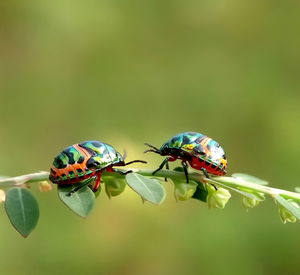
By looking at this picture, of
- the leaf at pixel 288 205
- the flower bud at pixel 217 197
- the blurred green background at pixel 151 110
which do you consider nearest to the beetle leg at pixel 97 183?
the flower bud at pixel 217 197

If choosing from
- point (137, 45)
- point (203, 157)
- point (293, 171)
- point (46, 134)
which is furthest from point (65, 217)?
point (203, 157)

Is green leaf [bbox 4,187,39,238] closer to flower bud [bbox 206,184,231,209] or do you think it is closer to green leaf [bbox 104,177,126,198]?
green leaf [bbox 104,177,126,198]

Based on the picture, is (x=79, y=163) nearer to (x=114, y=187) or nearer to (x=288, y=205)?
(x=114, y=187)

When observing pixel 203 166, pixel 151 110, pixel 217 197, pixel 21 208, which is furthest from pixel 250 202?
pixel 151 110

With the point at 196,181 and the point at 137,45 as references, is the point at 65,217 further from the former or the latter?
the point at 196,181

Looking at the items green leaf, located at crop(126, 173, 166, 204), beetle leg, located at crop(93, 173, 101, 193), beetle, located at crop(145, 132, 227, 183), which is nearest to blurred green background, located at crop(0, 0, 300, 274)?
beetle, located at crop(145, 132, 227, 183)
